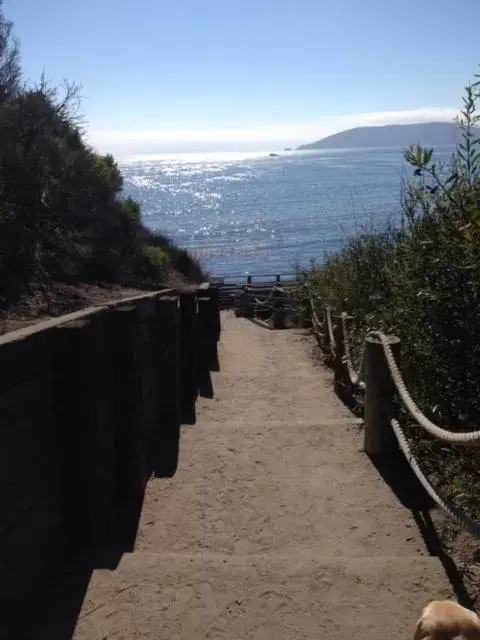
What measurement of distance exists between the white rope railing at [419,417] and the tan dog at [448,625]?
578 millimetres

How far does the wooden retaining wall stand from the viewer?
2785 millimetres

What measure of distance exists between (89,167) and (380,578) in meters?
14.1

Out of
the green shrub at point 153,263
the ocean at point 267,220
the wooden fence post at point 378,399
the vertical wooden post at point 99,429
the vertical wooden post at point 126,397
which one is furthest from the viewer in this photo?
the ocean at point 267,220

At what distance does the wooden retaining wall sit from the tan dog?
157 centimetres

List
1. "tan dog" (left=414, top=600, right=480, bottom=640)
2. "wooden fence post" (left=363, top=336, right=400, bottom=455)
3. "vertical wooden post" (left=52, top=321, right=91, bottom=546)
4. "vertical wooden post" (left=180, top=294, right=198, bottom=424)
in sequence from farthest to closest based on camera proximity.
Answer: "vertical wooden post" (left=180, top=294, right=198, bottom=424)
"wooden fence post" (left=363, top=336, right=400, bottom=455)
"vertical wooden post" (left=52, top=321, right=91, bottom=546)
"tan dog" (left=414, top=600, right=480, bottom=640)

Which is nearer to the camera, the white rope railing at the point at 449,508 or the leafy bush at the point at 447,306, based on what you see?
the white rope railing at the point at 449,508

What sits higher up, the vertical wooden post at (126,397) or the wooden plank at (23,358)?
the wooden plank at (23,358)

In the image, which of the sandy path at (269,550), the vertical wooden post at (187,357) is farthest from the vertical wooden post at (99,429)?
the vertical wooden post at (187,357)

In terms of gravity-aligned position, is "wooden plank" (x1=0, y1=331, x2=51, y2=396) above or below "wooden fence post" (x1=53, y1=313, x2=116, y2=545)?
above

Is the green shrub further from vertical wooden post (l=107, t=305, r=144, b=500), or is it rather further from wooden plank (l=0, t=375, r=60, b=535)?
wooden plank (l=0, t=375, r=60, b=535)

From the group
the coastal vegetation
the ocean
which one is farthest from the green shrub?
the ocean

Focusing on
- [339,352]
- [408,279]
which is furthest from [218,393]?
[408,279]

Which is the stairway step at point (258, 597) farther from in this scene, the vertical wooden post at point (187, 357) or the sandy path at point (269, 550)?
the vertical wooden post at point (187, 357)

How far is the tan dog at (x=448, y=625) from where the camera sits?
2.22 m
